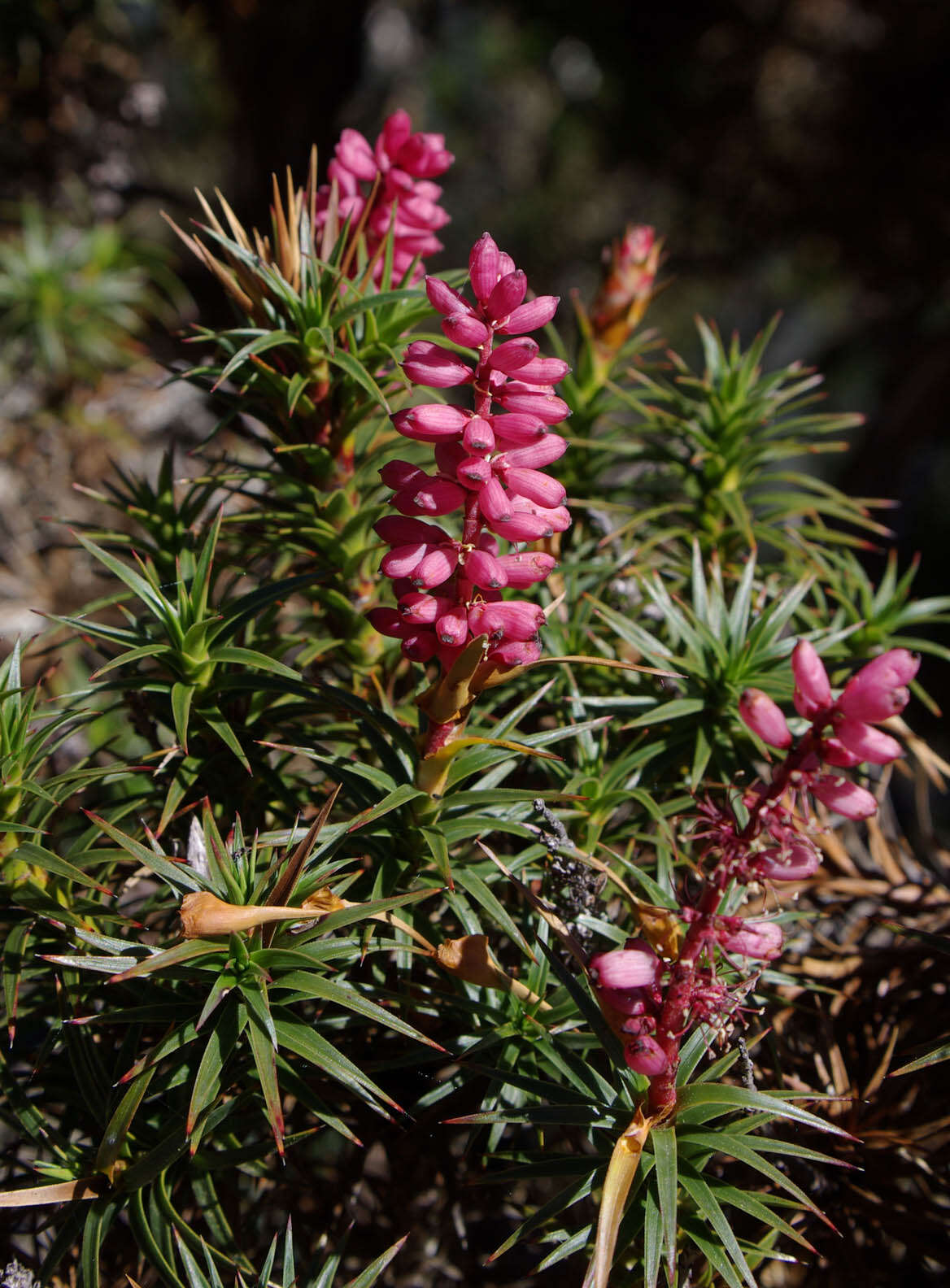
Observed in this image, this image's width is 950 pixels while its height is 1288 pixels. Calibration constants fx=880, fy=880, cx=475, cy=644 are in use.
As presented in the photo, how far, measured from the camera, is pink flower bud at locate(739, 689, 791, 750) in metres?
0.57

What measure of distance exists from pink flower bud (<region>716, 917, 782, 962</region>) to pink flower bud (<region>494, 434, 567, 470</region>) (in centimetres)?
34

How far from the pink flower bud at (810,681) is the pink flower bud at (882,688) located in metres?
0.02

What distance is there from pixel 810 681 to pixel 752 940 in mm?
176

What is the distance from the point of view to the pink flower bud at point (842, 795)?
56 cm

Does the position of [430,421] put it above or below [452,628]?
above

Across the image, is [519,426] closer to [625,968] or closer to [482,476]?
[482,476]

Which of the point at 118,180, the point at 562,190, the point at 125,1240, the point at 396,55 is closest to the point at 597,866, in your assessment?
the point at 125,1240

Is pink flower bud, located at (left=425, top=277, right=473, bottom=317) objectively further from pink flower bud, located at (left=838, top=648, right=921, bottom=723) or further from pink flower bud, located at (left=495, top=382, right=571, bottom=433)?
pink flower bud, located at (left=838, top=648, right=921, bottom=723)

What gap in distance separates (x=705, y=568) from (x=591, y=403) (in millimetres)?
298

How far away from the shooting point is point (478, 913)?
835 mm

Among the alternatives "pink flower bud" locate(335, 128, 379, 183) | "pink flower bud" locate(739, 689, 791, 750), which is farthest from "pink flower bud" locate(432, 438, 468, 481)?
"pink flower bud" locate(335, 128, 379, 183)

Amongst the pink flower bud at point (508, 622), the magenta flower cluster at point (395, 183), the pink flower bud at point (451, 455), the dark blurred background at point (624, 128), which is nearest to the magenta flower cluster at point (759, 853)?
the pink flower bud at point (508, 622)

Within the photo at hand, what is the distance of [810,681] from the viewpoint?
56 centimetres

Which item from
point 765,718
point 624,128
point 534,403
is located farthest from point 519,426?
point 624,128
